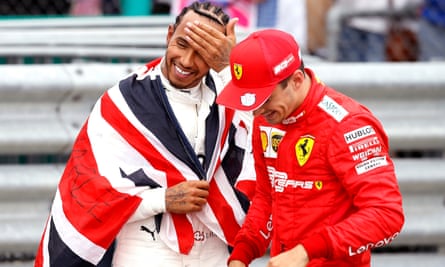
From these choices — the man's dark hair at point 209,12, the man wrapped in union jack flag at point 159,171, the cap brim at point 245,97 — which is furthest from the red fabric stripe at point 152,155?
the cap brim at point 245,97

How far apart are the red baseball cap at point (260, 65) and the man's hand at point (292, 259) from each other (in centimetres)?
48

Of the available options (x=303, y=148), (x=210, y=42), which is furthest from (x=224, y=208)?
(x=303, y=148)

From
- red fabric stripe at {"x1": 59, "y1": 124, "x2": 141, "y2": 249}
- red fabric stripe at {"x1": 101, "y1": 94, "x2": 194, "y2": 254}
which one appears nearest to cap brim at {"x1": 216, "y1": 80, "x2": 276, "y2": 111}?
red fabric stripe at {"x1": 101, "y1": 94, "x2": 194, "y2": 254}

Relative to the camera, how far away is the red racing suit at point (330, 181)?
12.3 feet

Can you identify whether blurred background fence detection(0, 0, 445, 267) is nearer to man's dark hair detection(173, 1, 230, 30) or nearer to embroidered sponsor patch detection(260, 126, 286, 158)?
man's dark hair detection(173, 1, 230, 30)

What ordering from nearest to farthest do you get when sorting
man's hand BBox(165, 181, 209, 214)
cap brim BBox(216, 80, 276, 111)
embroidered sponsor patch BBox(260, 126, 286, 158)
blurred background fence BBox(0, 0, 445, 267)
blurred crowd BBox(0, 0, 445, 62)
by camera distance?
1. cap brim BBox(216, 80, 276, 111)
2. embroidered sponsor patch BBox(260, 126, 286, 158)
3. man's hand BBox(165, 181, 209, 214)
4. blurred background fence BBox(0, 0, 445, 267)
5. blurred crowd BBox(0, 0, 445, 62)

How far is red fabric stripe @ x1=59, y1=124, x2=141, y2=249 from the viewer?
443 centimetres

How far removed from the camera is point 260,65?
3822 millimetres

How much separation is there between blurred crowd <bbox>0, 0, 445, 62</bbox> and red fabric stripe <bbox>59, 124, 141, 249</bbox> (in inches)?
133

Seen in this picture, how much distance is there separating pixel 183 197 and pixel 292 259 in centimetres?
78

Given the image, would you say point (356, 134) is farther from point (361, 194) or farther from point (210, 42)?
point (210, 42)

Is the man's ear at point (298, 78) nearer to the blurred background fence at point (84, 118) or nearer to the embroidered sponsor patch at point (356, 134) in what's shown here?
the embroidered sponsor patch at point (356, 134)

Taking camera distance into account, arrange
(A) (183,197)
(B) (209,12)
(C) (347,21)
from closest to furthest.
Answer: (A) (183,197) < (B) (209,12) < (C) (347,21)

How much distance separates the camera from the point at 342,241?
12.2 feet
